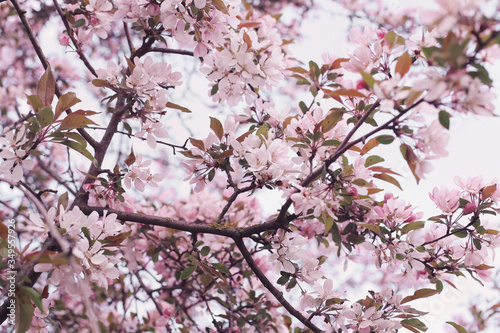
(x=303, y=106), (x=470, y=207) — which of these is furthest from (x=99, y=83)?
(x=470, y=207)

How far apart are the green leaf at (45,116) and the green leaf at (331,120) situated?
26.4 inches

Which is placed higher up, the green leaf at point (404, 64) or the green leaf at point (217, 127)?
the green leaf at point (217, 127)

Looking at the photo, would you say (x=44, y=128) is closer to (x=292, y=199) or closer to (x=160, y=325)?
(x=292, y=199)

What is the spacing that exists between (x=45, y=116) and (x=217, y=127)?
47cm

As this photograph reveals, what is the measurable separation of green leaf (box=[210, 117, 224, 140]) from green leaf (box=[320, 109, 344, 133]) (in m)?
0.34

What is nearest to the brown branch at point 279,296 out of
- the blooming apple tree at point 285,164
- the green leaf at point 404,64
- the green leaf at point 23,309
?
the blooming apple tree at point 285,164

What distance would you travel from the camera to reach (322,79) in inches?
50.9

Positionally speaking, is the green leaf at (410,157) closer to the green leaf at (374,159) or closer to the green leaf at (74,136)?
the green leaf at (374,159)

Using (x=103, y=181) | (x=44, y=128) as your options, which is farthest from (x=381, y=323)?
(x=44, y=128)

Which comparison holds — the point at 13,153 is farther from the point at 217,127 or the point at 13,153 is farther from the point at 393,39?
the point at 393,39

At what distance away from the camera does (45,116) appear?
0.97 m

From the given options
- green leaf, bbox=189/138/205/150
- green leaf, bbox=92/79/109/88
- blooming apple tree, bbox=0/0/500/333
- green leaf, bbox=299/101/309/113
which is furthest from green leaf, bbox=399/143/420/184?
green leaf, bbox=92/79/109/88

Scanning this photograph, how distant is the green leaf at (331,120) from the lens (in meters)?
1.03

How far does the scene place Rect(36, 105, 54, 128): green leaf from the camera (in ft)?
3.14
